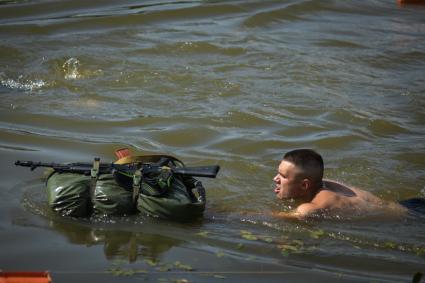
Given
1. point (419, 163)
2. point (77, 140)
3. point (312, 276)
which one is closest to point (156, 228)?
point (312, 276)

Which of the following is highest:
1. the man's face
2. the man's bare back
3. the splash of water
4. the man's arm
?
the splash of water

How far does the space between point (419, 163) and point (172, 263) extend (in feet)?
11.9

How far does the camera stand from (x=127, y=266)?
5.20 metres

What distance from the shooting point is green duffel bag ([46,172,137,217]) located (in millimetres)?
5828

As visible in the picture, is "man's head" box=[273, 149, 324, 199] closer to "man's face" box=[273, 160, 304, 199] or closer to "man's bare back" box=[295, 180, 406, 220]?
"man's face" box=[273, 160, 304, 199]

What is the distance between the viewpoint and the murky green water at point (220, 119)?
18.0 ft

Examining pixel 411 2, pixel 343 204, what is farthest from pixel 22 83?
pixel 411 2

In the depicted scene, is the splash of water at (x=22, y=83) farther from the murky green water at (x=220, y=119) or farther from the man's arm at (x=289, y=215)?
the man's arm at (x=289, y=215)

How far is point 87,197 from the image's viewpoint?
5.85m

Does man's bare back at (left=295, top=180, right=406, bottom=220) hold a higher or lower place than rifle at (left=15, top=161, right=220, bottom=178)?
lower

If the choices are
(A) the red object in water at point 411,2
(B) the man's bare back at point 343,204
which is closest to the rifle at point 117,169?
(B) the man's bare back at point 343,204

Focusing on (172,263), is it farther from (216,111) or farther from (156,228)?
(216,111)

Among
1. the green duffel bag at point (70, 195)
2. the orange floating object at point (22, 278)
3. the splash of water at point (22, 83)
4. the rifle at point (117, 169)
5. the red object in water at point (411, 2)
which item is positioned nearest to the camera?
the orange floating object at point (22, 278)

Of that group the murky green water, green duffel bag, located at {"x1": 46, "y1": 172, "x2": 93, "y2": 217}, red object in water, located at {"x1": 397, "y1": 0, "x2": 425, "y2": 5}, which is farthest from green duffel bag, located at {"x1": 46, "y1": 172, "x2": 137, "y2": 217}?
red object in water, located at {"x1": 397, "y1": 0, "x2": 425, "y2": 5}
